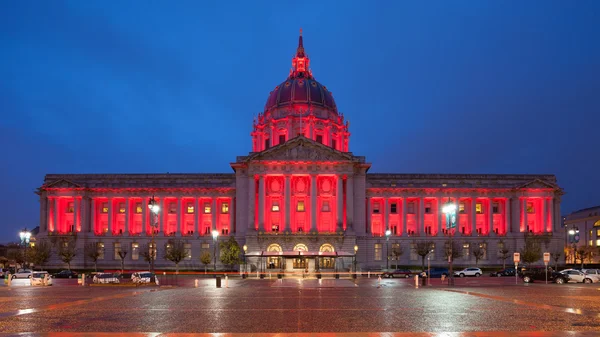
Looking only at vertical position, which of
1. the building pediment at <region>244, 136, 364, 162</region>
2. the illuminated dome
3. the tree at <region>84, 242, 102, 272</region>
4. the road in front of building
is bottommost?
the tree at <region>84, 242, 102, 272</region>

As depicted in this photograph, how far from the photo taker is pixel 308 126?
127 meters

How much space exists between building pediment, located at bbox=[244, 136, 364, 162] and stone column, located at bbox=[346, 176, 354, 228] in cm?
396

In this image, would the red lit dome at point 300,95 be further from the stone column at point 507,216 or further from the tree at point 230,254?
the tree at point 230,254

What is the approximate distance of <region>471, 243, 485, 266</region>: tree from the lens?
106894 millimetres

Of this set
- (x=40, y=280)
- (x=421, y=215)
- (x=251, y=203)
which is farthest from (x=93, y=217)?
(x=421, y=215)

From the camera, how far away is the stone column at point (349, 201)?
349ft

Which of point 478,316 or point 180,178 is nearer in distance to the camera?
point 478,316

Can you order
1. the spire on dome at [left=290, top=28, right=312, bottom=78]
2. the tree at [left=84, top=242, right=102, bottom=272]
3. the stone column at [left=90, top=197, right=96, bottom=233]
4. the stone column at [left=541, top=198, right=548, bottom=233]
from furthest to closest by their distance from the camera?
1. the spire on dome at [left=290, top=28, right=312, bottom=78]
2. the stone column at [left=90, top=197, right=96, bottom=233]
3. the stone column at [left=541, top=198, right=548, bottom=233]
4. the tree at [left=84, top=242, right=102, bottom=272]

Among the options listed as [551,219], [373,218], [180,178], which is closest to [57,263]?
[180,178]

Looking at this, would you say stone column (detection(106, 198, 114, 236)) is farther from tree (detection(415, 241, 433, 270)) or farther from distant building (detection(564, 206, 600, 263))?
distant building (detection(564, 206, 600, 263))

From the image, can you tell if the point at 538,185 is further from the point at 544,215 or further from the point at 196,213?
the point at 196,213

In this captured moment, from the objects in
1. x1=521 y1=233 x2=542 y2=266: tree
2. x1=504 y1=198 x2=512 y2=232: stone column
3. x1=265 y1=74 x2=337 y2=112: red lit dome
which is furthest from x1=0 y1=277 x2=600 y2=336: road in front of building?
x1=265 y1=74 x2=337 y2=112: red lit dome

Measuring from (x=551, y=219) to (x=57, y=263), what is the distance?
305 feet

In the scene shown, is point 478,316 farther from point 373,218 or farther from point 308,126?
point 308,126
